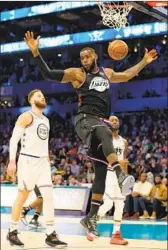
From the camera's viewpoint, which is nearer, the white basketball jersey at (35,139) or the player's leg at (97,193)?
the player's leg at (97,193)

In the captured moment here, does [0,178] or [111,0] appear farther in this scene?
[0,178]

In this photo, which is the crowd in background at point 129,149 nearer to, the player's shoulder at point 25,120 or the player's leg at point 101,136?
the player's shoulder at point 25,120

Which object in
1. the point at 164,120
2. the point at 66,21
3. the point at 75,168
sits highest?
the point at 66,21

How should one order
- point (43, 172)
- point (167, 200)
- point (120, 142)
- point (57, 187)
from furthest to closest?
1. point (57, 187)
2. point (167, 200)
3. point (120, 142)
4. point (43, 172)

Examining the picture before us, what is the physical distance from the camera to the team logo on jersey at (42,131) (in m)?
7.57

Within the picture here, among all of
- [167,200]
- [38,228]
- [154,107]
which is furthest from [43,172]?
[154,107]

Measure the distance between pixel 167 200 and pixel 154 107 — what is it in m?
13.0

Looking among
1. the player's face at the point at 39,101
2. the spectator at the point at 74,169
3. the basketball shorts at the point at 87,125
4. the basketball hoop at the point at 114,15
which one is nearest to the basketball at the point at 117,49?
the basketball shorts at the point at 87,125

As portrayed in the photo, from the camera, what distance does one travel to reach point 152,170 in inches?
612

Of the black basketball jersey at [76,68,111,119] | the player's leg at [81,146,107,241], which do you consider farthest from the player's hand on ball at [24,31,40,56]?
the player's leg at [81,146,107,241]

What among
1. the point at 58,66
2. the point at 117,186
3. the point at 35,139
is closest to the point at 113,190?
the point at 117,186

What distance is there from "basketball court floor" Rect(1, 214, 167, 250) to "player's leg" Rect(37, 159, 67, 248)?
0.51ft

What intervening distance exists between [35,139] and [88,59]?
192cm

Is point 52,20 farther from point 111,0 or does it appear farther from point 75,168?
point 111,0
